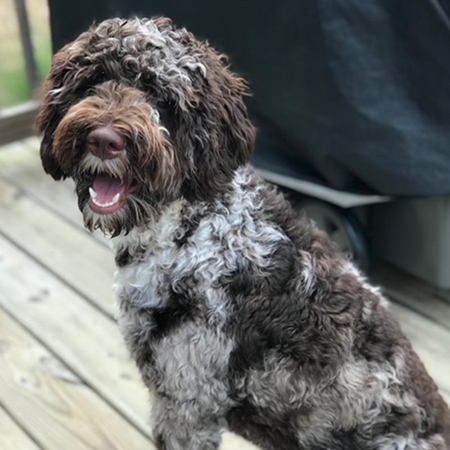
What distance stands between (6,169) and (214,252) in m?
2.34

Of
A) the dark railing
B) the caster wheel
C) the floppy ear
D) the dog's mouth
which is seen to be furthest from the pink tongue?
the dark railing

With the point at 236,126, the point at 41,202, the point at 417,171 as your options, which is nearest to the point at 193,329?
the point at 236,126

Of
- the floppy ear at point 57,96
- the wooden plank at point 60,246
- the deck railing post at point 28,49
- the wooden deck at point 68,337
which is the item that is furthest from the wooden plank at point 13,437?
the deck railing post at point 28,49

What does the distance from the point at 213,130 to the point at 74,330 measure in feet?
4.54

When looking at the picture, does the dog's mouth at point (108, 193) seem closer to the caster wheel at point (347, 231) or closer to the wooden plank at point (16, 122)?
the caster wheel at point (347, 231)

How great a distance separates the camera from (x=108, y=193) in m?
1.48

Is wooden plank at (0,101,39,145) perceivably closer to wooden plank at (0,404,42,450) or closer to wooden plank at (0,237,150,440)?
wooden plank at (0,237,150,440)

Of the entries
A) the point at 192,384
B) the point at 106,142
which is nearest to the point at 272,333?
the point at 192,384

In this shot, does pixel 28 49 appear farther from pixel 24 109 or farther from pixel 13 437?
pixel 13 437

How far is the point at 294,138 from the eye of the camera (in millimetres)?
2576

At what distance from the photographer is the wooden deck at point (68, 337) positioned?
231cm

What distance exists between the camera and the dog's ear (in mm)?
1508

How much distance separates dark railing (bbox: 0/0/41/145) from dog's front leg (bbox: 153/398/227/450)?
7.65 ft

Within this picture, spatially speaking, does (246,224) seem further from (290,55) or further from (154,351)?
(290,55)
